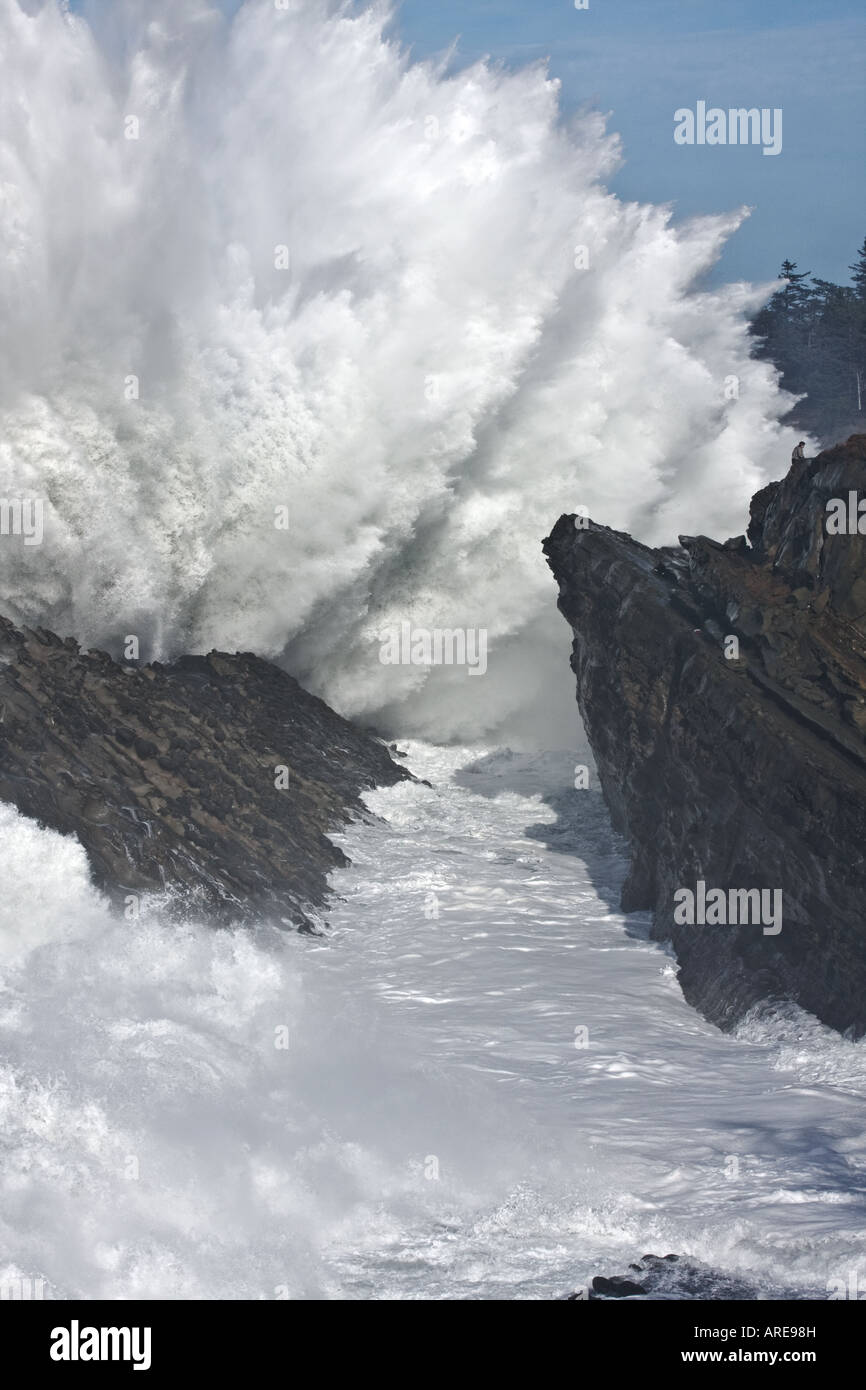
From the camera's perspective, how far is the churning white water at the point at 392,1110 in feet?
52.0

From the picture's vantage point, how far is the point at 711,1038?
23.6 meters

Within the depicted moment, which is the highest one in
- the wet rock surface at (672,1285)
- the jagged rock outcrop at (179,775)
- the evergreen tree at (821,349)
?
the evergreen tree at (821,349)

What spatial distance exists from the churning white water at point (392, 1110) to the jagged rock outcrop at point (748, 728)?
3.43 feet

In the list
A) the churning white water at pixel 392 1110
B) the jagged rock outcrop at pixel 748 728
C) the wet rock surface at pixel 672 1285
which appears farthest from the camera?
the jagged rock outcrop at pixel 748 728

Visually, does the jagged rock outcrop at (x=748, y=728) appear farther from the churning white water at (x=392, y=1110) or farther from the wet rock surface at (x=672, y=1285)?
the wet rock surface at (x=672, y=1285)

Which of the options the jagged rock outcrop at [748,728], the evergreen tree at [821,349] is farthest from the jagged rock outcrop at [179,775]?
the evergreen tree at [821,349]

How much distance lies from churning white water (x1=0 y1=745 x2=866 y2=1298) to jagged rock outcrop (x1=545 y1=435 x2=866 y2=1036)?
105cm

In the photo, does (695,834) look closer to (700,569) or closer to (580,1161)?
(700,569)

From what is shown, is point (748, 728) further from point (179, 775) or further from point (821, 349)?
point (821, 349)

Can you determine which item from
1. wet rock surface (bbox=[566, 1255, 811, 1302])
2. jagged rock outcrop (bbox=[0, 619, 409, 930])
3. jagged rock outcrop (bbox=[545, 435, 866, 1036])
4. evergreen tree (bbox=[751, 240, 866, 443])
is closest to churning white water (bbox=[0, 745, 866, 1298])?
wet rock surface (bbox=[566, 1255, 811, 1302])

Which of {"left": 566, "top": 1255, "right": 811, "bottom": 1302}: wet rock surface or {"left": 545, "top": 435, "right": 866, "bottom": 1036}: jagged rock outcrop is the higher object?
{"left": 545, "top": 435, "right": 866, "bottom": 1036}: jagged rock outcrop

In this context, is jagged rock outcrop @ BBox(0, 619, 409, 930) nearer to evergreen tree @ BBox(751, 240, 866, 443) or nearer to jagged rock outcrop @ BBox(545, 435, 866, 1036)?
jagged rock outcrop @ BBox(545, 435, 866, 1036)

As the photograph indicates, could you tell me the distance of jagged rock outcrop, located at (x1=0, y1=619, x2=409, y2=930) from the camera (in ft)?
86.1
